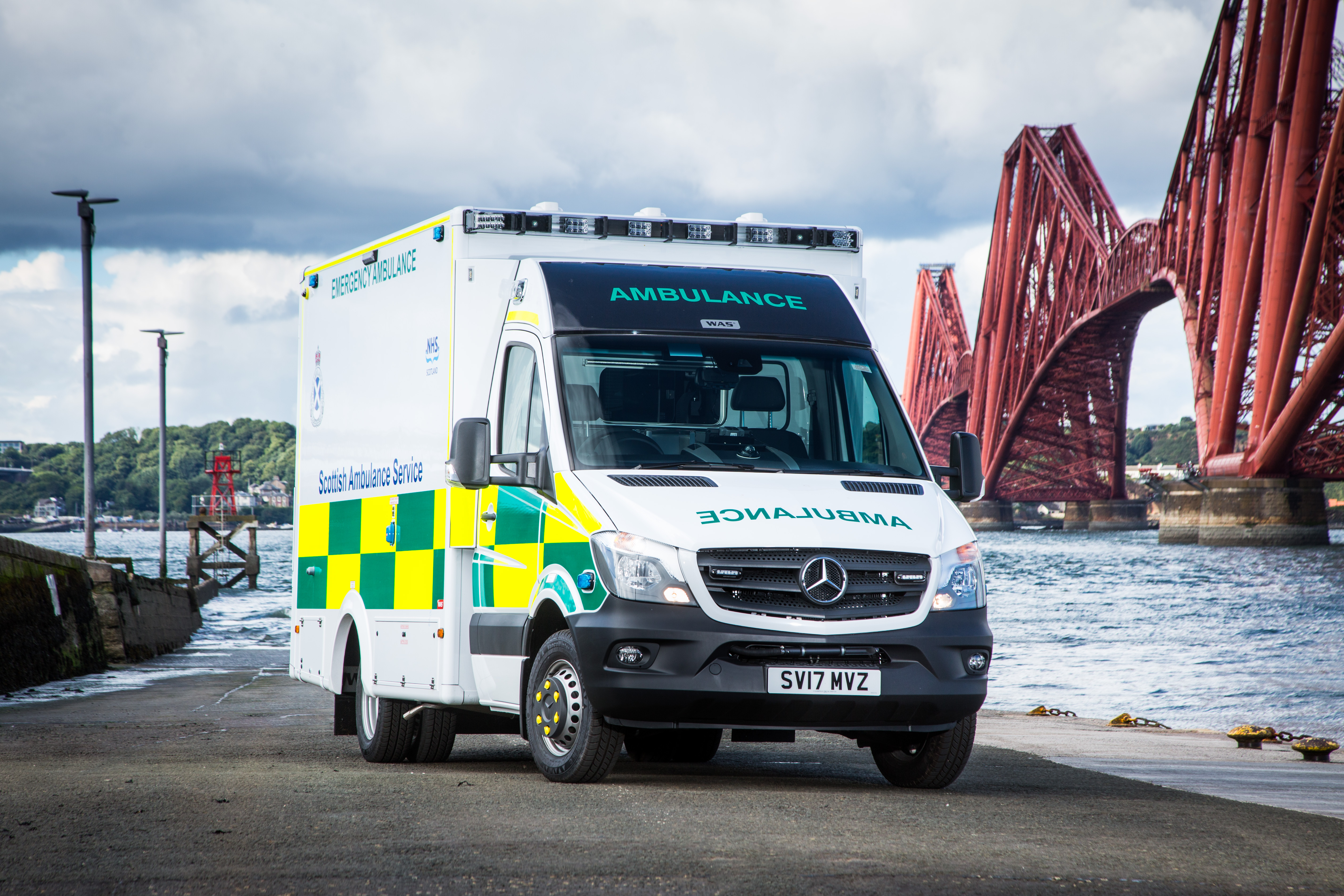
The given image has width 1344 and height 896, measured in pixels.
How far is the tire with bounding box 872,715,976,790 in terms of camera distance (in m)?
7.16

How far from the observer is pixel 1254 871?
16.9 feet

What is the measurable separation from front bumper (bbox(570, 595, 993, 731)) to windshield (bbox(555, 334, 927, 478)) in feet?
2.78

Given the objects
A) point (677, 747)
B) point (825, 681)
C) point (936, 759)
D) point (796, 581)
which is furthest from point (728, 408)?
point (677, 747)

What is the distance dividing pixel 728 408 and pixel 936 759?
1880 millimetres

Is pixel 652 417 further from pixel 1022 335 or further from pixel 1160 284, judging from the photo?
pixel 1022 335

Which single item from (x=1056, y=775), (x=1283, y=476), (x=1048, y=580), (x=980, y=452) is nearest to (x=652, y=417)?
(x=980, y=452)

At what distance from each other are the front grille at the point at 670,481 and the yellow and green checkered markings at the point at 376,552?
5.01ft

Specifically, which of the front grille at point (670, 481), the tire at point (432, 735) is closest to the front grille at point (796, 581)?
the front grille at point (670, 481)

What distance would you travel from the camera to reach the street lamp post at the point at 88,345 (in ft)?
94.1

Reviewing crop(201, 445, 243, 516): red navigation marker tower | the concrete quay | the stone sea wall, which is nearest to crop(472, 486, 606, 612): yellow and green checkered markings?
the concrete quay

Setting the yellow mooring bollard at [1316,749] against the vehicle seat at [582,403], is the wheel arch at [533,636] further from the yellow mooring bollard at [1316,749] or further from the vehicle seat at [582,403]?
the yellow mooring bollard at [1316,749]

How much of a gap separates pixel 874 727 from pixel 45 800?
3.43 metres

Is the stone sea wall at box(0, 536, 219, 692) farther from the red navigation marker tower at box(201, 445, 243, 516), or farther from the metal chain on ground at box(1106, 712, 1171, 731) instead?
the red navigation marker tower at box(201, 445, 243, 516)

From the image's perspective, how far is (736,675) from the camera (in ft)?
21.3
